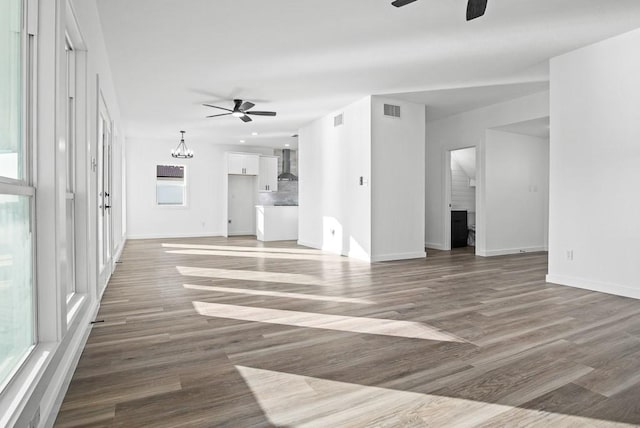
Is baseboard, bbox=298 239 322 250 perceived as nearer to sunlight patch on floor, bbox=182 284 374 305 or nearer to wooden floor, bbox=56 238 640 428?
wooden floor, bbox=56 238 640 428

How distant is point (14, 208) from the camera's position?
1.51 m

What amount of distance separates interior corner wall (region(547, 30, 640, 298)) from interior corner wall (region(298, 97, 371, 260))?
2.69 metres

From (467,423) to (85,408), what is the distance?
1729 mm

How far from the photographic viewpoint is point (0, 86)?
4.61 ft

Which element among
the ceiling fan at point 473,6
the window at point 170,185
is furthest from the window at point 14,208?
the window at point 170,185

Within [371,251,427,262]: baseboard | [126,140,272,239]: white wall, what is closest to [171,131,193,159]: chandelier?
[126,140,272,239]: white wall

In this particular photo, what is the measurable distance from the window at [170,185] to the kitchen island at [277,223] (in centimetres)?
255

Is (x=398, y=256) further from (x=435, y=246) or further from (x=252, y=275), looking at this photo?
(x=252, y=275)

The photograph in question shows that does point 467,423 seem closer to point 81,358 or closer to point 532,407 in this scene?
point 532,407

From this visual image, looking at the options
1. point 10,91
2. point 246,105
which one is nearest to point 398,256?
point 246,105

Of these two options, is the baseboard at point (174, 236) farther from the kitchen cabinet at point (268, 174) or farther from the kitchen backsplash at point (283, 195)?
the kitchen cabinet at point (268, 174)

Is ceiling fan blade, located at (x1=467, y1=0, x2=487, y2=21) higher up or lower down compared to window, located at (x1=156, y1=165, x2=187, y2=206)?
higher up

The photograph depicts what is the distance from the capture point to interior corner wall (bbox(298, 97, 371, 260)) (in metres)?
6.32

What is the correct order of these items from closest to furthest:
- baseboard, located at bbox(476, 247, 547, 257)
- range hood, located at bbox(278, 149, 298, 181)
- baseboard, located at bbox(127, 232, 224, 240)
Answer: baseboard, located at bbox(476, 247, 547, 257), baseboard, located at bbox(127, 232, 224, 240), range hood, located at bbox(278, 149, 298, 181)
